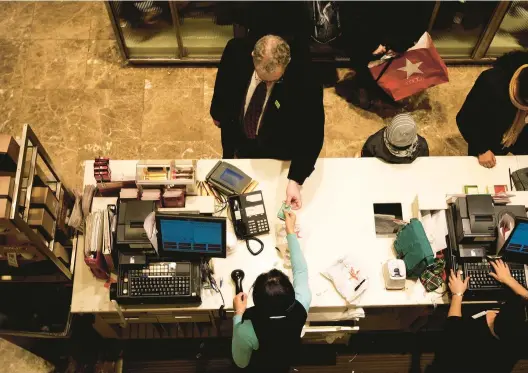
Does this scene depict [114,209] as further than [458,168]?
No

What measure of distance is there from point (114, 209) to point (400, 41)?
2.60m

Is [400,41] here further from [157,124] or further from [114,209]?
[114,209]

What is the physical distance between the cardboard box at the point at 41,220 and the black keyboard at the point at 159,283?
0.57m

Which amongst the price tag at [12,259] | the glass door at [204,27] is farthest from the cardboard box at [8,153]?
the glass door at [204,27]

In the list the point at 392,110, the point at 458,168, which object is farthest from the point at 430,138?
the point at 458,168

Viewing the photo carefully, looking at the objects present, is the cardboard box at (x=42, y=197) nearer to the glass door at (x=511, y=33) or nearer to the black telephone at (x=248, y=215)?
the black telephone at (x=248, y=215)

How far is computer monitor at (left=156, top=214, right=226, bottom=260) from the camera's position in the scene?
2.74 meters

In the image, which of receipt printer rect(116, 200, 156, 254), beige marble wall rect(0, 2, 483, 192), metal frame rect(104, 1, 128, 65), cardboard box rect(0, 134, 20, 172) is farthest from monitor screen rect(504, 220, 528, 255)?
metal frame rect(104, 1, 128, 65)

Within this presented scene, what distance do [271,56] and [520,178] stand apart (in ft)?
6.07

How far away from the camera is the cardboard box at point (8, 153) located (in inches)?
117

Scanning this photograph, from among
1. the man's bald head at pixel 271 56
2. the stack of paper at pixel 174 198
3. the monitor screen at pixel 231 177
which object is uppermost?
the man's bald head at pixel 271 56

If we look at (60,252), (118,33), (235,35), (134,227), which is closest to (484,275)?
(134,227)

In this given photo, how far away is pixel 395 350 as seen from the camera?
3.87 metres

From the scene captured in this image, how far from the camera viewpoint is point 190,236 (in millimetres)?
2826
